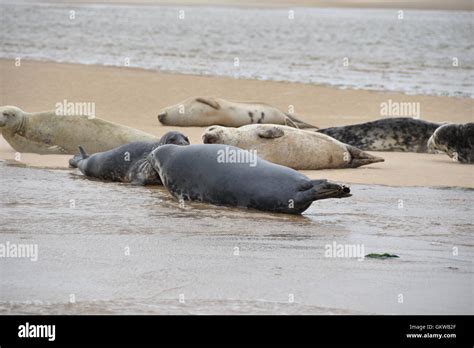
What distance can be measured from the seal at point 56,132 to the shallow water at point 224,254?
1869 millimetres

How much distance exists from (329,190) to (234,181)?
0.78 meters

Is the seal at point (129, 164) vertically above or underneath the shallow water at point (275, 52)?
underneath

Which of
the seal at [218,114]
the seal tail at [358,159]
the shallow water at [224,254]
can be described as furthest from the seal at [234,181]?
the seal at [218,114]

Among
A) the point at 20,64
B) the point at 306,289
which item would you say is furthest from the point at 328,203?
the point at 20,64

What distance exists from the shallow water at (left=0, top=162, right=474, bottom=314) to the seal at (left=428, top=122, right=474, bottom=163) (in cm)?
205

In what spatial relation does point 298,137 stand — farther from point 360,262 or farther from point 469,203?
point 360,262

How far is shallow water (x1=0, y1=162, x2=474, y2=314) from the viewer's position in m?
4.34

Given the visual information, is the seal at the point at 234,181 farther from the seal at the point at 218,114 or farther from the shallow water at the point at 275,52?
the shallow water at the point at 275,52

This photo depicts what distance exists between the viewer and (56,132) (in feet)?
32.2

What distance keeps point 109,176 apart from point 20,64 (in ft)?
38.9

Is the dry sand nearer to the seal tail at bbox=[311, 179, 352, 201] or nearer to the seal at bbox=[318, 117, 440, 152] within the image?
the seal at bbox=[318, 117, 440, 152]

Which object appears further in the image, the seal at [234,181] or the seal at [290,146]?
the seal at [290,146]

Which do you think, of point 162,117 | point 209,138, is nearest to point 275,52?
point 162,117

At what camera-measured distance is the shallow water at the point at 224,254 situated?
14.3 feet
